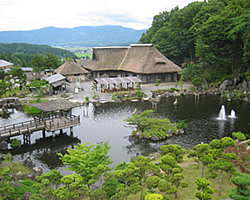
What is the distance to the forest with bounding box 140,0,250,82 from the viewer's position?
4216 centimetres

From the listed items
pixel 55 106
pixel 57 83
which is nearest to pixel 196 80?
pixel 57 83

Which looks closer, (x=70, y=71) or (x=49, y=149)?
(x=49, y=149)

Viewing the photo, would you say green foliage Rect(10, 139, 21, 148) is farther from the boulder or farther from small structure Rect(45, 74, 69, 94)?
the boulder

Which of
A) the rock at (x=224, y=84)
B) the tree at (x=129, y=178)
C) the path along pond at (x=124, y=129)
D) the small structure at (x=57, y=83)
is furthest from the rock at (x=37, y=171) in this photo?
the rock at (x=224, y=84)

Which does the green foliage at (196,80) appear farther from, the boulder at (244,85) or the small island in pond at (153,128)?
the small island in pond at (153,128)

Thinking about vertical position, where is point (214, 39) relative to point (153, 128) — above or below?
above

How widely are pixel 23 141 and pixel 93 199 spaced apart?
44.3 ft

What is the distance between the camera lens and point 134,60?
52.8m

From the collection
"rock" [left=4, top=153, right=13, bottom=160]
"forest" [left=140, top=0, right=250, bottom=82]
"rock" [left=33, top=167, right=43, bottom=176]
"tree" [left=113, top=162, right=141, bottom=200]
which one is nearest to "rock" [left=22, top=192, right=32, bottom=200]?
"rock" [left=33, top=167, right=43, bottom=176]

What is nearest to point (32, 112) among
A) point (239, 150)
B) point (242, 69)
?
point (239, 150)

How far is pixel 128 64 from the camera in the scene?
52875mm

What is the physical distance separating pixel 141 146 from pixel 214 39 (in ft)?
103

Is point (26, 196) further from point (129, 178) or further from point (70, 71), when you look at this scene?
point (70, 71)

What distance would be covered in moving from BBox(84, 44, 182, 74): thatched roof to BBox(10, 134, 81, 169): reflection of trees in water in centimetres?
2755
